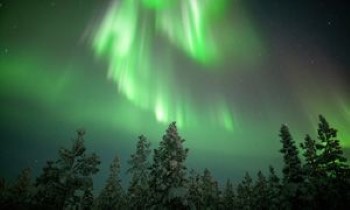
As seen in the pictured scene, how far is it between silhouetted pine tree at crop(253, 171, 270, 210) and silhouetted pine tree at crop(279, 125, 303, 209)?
62.3ft

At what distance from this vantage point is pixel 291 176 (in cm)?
3161

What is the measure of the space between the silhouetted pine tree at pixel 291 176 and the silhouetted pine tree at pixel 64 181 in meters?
23.3

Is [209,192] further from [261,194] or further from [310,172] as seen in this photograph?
[310,172]

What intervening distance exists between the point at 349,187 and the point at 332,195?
7.92 feet

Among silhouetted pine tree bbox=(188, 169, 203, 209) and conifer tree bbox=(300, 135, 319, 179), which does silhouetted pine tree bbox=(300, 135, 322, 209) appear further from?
silhouetted pine tree bbox=(188, 169, 203, 209)

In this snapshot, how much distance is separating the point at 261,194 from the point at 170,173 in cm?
3135

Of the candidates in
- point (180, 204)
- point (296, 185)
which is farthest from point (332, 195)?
point (180, 204)

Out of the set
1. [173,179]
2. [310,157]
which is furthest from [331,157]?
[173,179]

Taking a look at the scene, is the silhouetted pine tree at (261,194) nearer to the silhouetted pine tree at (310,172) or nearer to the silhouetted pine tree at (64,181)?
the silhouetted pine tree at (310,172)

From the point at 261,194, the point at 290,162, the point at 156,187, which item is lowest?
the point at 156,187

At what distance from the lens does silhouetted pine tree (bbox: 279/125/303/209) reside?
3026cm

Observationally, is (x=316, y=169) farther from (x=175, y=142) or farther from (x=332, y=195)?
(x=175, y=142)

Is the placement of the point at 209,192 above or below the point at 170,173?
above

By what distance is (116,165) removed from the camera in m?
A: 48.7
